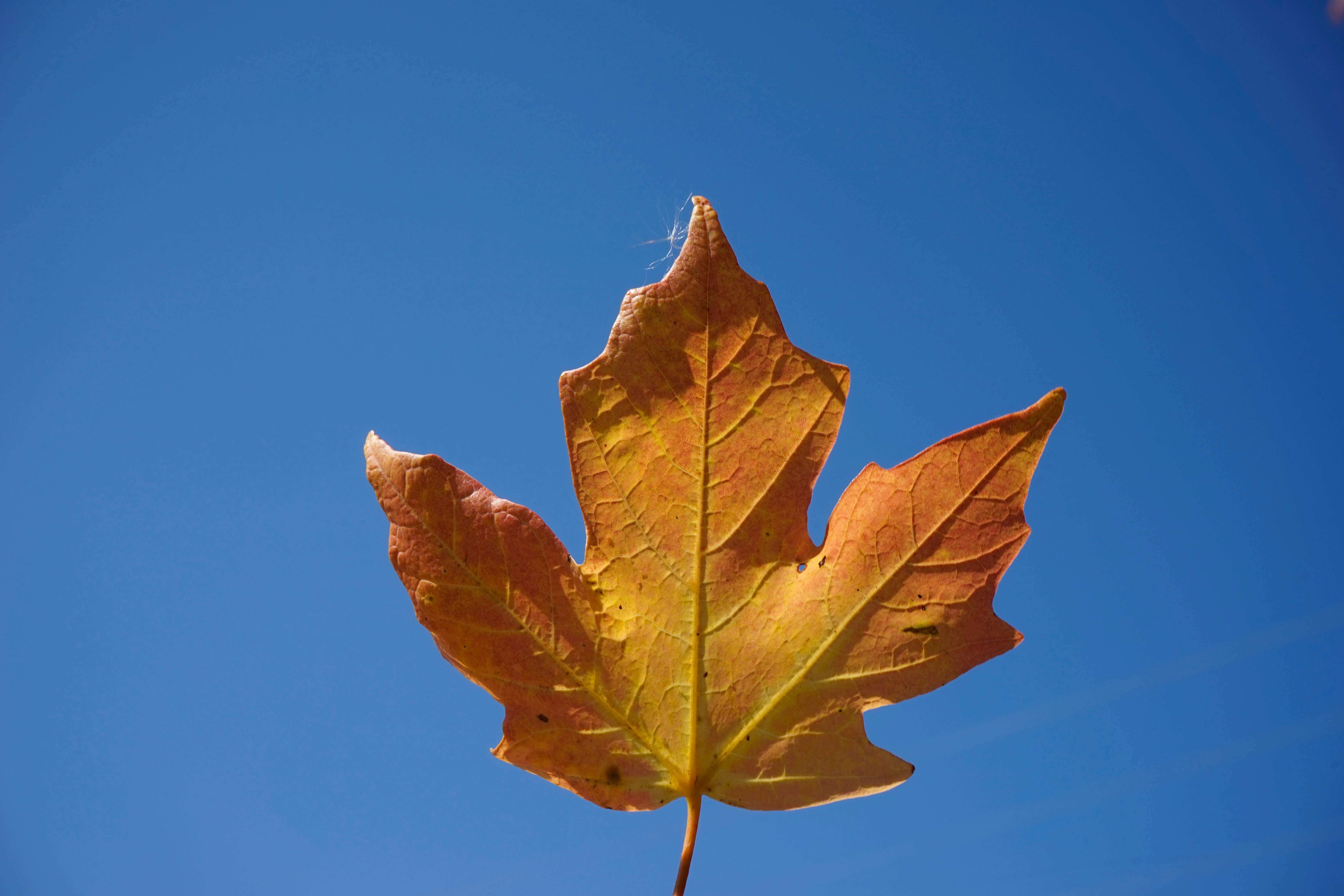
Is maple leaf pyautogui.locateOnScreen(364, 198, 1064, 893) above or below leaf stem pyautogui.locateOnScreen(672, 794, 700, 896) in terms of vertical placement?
above

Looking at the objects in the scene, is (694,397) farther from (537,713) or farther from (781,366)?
(537,713)

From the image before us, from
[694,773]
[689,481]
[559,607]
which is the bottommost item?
[694,773]

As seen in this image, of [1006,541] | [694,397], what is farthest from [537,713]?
[1006,541]

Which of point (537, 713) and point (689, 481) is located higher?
point (689, 481)

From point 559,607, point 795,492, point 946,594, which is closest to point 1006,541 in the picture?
point 946,594

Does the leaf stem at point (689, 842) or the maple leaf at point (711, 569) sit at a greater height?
the maple leaf at point (711, 569)

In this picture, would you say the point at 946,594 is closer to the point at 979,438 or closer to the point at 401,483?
the point at 979,438
